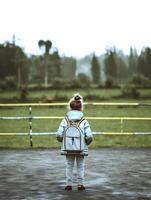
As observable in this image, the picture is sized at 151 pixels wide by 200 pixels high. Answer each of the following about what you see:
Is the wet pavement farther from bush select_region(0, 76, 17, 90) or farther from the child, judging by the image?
bush select_region(0, 76, 17, 90)

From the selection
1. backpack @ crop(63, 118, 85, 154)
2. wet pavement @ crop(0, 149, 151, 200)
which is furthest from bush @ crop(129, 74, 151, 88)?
backpack @ crop(63, 118, 85, 154)

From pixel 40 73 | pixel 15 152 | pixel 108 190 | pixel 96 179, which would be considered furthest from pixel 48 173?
pixel 40 73

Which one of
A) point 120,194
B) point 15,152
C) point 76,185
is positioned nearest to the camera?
point 120,194

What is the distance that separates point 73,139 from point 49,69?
92.9 meters

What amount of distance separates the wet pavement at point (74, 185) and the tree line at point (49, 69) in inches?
2653

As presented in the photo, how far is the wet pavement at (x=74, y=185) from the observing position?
650cm

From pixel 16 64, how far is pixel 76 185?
8053 cm

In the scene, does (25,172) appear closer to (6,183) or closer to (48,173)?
(48,173)

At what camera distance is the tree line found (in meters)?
80.5

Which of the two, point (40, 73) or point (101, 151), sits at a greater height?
point (40, 73)

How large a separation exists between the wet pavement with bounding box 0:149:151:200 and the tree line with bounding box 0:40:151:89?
67.4 metres

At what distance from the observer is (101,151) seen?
1212 cm

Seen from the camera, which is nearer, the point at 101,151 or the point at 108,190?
the point at 108,190

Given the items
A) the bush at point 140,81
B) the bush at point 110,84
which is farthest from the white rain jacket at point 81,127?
Answer: the bush at point 110,84
